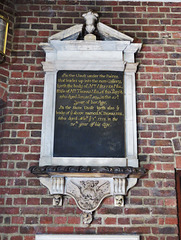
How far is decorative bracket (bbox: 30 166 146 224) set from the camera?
9.25ft

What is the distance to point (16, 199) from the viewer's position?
296 cm

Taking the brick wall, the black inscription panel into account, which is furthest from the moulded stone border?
the black inscription panel

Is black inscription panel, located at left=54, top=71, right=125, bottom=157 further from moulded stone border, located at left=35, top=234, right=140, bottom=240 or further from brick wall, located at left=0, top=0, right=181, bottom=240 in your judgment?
moulded stone border, located at left=35, top=234, right=140, bottom=240

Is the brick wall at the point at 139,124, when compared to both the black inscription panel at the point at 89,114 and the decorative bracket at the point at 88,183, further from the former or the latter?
the black inscription panel at the point at 89,114

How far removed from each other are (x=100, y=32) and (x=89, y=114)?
1.02 metres

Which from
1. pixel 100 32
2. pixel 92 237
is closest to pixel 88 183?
pixel 92 237

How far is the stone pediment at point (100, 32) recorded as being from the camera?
10.9ft

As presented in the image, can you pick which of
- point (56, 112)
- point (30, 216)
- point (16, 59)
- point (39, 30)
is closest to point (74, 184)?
point (30, 216)

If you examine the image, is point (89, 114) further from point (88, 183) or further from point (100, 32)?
point (100, 32)

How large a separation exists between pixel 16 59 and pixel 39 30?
18.5 inches

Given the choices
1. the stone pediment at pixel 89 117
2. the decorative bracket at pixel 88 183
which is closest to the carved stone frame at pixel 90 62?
the stone pediment at pixel 89 117

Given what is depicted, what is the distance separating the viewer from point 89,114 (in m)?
Answer: 3.16

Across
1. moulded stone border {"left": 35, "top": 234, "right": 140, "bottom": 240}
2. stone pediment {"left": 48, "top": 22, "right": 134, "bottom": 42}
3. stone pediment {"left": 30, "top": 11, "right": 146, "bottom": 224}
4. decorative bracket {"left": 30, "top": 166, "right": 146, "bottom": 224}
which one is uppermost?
stone pediment {"left": 48, "top": 22, "right": 134, "bottom": 42}

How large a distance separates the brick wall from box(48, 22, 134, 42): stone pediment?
0.21 metres
